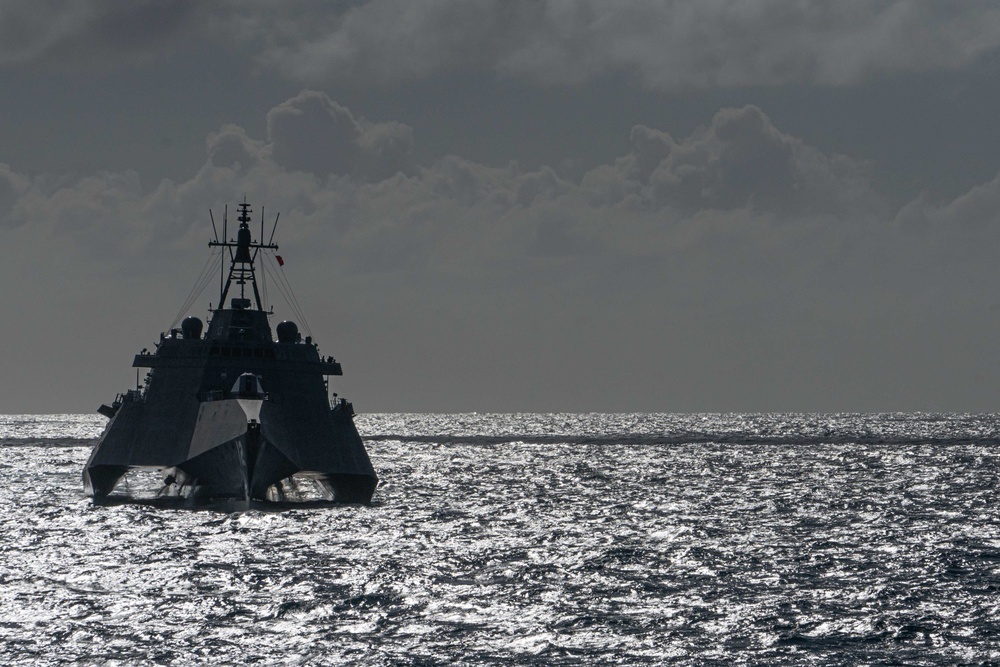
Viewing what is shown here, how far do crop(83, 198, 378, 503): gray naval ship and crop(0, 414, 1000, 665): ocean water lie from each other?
6.00ft

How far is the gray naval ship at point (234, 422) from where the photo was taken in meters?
47.6

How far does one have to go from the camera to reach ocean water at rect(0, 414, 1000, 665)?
23.2 metres

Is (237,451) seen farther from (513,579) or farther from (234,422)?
(513,579)

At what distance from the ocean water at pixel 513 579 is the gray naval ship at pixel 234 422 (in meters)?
1.83

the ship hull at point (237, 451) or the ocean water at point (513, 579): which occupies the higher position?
the ship hull at point (237, 451)

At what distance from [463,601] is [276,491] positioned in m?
27.1

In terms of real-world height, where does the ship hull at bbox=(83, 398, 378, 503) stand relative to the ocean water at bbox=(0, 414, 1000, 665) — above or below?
above

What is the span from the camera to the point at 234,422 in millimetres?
46875

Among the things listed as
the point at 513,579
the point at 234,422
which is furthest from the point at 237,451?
the point at 513,579

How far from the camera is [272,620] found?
25703mm

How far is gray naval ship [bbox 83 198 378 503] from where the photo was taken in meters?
47.6

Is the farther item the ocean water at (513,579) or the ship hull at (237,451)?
the ship hull at (237,451)

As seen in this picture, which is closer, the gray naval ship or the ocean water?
the ocean water

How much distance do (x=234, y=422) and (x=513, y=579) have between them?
19214 millimetres
